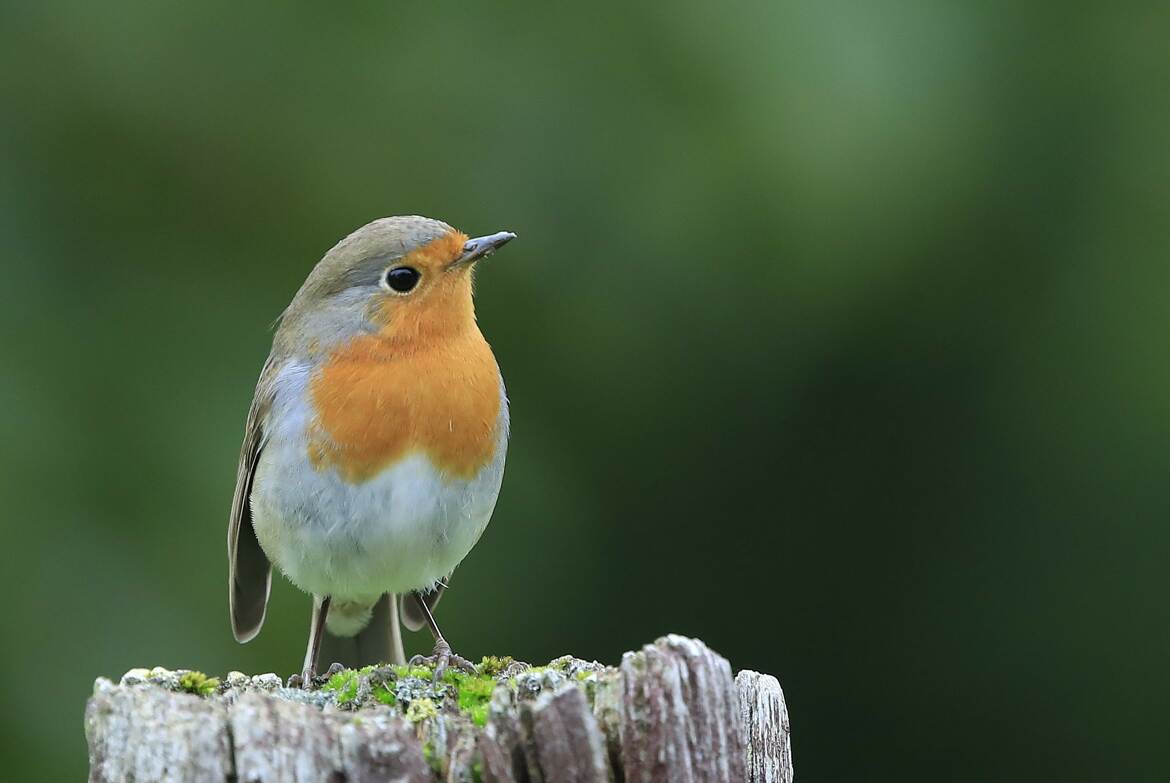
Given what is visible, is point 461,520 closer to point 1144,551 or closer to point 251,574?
point 251,574

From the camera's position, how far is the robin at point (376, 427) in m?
4.65

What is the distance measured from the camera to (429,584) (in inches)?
195

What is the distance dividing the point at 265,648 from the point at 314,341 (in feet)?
3.25

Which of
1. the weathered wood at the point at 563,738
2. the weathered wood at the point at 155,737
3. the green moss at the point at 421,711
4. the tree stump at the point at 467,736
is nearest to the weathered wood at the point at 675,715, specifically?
A: the tree stump at the point at 467,736

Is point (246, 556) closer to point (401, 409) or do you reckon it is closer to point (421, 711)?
point (401, 409)

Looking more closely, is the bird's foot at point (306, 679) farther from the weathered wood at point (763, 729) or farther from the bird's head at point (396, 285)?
the weathered wood at point (763, 729)

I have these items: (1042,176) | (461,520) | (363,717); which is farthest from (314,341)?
(1042,176)

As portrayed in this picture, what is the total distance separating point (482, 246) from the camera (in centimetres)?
475

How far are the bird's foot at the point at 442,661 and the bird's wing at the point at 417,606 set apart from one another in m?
0.47

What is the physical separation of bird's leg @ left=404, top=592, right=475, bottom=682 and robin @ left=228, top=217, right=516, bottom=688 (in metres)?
0.03

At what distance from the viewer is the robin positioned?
4.65 m

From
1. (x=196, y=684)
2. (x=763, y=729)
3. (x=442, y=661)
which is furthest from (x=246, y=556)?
(x=763, y=729)

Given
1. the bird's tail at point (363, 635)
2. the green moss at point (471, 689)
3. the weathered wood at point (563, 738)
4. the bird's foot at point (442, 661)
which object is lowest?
the weathered wood at point (563, 738)

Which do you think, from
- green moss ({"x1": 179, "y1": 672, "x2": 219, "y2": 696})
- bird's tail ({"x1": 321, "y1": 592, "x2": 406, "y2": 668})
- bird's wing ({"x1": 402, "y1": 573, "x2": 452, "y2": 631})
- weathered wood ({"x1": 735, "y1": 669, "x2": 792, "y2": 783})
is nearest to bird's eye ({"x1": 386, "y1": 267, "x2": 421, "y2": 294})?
bird's wing ({"x1": 402, "y1": 573, "x2": 452, "y2": 631})
